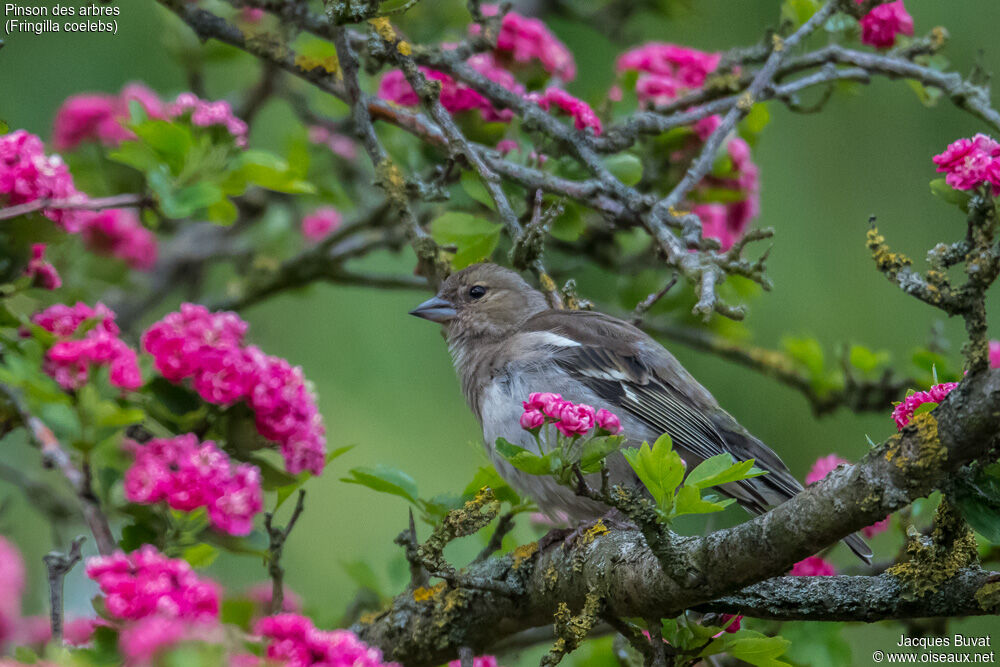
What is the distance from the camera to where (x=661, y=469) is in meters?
2.51

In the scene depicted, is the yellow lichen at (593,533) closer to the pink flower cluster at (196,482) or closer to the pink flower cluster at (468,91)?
the pink flower cluster at (196,482)

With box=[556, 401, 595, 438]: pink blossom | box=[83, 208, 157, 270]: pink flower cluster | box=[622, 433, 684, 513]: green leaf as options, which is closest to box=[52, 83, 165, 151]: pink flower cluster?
box=[83, 208, 157, 270]: pink flower cluster

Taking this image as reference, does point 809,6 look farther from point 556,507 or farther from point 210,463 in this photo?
point 210,463

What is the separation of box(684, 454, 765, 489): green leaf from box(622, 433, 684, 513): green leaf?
4cm

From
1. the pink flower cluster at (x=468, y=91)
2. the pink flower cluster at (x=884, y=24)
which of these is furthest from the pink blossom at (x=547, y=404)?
the pink flower cluster at (x=884, y=24)

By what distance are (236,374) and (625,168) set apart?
169 centimetres

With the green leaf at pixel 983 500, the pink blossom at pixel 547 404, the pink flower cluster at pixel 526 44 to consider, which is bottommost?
the green leaf at pixel 983 500

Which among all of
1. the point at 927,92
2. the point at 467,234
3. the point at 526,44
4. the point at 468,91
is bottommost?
the point at 467,234

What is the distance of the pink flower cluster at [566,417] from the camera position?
97.1 inches

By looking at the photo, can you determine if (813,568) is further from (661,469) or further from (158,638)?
(158,638)

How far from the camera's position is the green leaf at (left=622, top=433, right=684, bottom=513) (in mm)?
2506

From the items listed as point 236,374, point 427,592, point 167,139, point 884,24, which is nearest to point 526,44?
point 884,24

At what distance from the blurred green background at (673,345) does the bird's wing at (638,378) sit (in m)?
1.95

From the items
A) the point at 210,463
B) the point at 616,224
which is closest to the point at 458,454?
the point at 616,224
